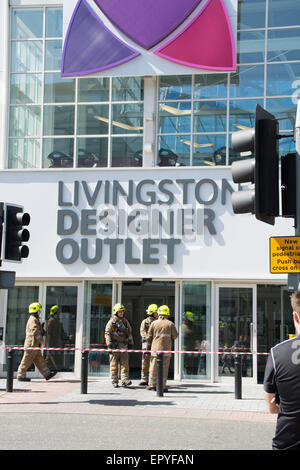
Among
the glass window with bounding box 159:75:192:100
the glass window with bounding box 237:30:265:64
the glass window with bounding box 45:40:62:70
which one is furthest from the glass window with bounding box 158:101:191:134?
the glass window with bounding box 45:40:62:70

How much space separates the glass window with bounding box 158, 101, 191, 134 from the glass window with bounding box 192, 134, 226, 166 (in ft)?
1.83

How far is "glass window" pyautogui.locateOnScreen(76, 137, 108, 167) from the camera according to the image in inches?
695

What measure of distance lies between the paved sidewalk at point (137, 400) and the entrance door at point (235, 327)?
1.46 ft

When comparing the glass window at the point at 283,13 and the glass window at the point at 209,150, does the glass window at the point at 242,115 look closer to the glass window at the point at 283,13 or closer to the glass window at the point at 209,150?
the glass window at the point at 209,150

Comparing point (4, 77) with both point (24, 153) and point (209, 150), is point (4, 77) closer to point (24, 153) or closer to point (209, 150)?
point (24, 153)

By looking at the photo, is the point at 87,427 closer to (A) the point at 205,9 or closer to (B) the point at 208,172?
(B) the point at 208,172

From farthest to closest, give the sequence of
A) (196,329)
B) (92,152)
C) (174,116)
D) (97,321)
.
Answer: (92,152), (174,116), (97,321), (196,329)

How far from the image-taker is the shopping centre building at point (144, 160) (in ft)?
54.2

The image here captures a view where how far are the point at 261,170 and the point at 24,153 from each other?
12.8 m

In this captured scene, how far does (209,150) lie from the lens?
17141mm

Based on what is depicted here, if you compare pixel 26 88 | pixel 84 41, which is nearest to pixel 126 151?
pixel 84 41

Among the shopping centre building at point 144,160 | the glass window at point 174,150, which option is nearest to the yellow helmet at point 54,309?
the shopping centre building at point 144,160

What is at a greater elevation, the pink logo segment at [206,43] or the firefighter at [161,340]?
the pink logo segment at [206,43]

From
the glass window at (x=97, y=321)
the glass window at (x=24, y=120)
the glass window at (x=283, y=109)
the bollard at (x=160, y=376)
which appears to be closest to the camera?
the bollard at (x=160, y=376)
